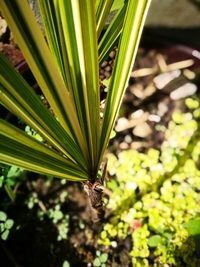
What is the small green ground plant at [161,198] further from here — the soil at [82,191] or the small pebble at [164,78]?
the small pebble at [164,78]

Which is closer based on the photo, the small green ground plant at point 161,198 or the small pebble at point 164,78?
the small green ground plant at point 161,198

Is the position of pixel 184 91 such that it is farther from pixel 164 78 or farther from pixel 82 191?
pixel 82 191

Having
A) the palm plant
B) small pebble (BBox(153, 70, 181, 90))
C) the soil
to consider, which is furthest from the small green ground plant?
the palm plant

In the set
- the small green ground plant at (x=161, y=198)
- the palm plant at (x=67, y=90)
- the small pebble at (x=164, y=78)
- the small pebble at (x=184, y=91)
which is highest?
the palm plant at (x=67, y=90)

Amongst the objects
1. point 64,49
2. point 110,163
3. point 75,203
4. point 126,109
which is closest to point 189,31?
point 126,109

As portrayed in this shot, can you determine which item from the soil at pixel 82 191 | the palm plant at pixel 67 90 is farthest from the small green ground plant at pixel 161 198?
the palm plant at pixel 67 90

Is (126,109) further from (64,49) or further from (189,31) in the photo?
(64,49)
